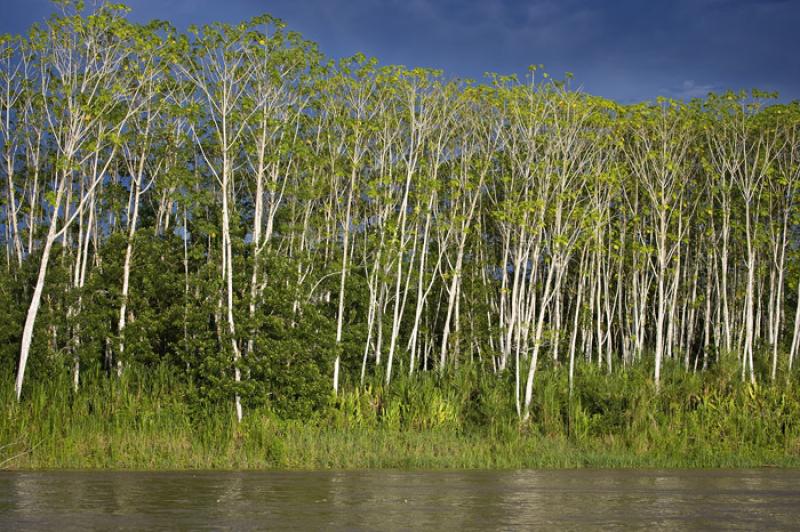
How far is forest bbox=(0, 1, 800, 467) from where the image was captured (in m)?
20.1

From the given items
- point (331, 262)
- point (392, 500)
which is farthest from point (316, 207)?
point (392, 500)

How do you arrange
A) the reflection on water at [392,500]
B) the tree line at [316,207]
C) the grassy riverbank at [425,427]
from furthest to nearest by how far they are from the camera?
1. the tree line at [316,207]
2. the grassy riverbank at [425,427]
3. the reflection on water at [392,500]

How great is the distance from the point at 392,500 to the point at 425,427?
8975mm

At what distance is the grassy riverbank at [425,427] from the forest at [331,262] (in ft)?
0.26

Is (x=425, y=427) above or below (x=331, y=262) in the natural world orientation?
below

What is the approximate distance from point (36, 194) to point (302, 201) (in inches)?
278

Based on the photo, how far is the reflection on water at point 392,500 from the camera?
10602 millimetres

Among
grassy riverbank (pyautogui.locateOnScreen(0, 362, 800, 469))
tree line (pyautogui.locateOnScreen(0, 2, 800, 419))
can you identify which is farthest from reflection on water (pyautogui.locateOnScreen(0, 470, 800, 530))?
tree line (pyautogui.locateOnScreen(0, 2, 800, 419))

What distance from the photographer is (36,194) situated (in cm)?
2450

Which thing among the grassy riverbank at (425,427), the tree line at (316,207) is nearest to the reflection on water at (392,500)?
the grassy riverbank at (425,427)

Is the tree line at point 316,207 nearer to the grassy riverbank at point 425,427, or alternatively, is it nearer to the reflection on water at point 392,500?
the grassy riverbank at point 425,427

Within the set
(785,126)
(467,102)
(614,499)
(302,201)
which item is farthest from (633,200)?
(614,499)

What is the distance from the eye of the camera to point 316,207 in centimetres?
→ 2661

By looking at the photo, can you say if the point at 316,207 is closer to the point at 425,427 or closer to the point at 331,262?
the point at 331,262
